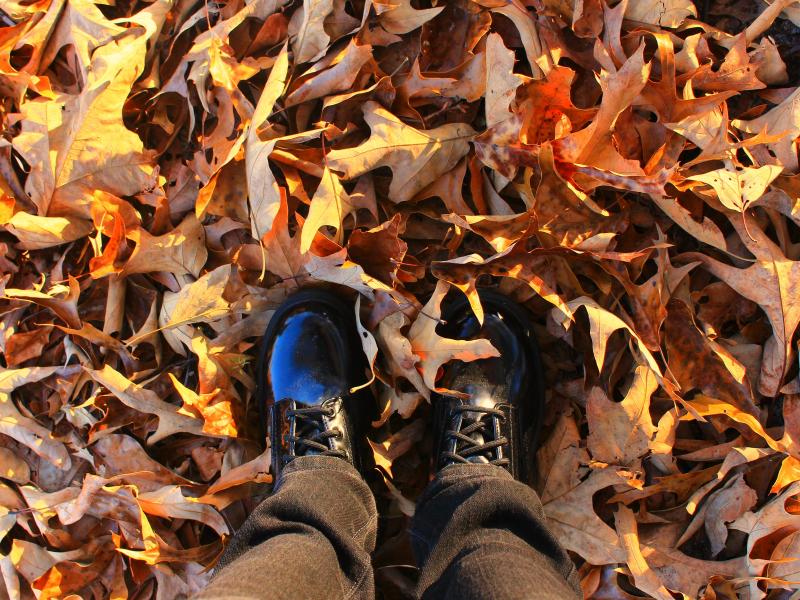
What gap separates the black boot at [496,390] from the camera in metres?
1.40

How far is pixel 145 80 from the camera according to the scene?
153 cm

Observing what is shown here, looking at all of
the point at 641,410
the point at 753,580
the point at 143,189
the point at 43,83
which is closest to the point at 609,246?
the point at 641,410

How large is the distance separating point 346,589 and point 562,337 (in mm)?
756

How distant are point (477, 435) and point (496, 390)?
0.12 meters

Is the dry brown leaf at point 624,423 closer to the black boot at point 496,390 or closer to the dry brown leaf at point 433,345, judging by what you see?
the black boot at point 496,390

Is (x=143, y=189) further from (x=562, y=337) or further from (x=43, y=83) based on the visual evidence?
(x=562, y=337)

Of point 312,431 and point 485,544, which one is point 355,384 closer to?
point 312,431

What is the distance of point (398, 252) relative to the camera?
4.38 ft

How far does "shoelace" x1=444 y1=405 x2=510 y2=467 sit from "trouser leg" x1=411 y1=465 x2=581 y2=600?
73 millimetres

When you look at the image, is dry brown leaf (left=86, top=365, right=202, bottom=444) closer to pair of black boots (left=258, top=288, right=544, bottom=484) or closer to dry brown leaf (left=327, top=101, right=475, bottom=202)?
pair of black boots (left=258, top=288, right=544, bottom=484)

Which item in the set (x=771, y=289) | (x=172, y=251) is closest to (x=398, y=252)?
(x=172, y=251)

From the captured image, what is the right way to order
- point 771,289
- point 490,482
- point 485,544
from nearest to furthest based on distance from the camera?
point 485,544 < point 490,482 < point 771,289

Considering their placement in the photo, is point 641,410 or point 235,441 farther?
point 235,441

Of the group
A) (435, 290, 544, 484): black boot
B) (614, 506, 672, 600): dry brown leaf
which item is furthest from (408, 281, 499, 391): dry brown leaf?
(614, 506, 672, 600): dry brown leaf
